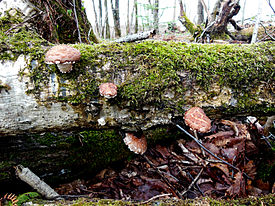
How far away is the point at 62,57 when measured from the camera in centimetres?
166

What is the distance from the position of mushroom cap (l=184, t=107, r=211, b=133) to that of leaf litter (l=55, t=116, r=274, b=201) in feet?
3.70

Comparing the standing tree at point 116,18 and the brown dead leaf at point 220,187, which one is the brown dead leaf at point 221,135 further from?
the standing tree at point 116,18

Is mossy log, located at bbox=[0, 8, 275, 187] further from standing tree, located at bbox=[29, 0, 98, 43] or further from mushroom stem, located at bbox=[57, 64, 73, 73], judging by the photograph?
standing tree, located at bbox=[29, 0, 98, 43]

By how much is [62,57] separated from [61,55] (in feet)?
0.12

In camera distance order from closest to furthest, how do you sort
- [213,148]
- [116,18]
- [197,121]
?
[197,121], [213,148], [116,18]

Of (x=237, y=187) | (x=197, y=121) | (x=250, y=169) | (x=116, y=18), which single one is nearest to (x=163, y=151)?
(x=237, y=187)

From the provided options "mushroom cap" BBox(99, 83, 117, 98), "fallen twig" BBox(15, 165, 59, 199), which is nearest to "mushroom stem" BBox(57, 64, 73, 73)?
"mushroom cap" BBox(99, 83, 117, 98)

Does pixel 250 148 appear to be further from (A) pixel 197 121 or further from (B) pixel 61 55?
(B) pixel 61 55

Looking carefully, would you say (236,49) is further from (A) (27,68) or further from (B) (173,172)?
(A) (27,68)

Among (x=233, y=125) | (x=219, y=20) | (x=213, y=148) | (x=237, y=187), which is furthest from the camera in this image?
(x=219, y=20)

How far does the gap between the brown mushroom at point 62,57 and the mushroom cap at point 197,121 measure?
1.51 metres

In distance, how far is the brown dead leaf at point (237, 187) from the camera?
2336mm

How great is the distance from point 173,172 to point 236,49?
89.4 inches

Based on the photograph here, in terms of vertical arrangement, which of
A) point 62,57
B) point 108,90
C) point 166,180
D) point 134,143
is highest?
point 62,57
